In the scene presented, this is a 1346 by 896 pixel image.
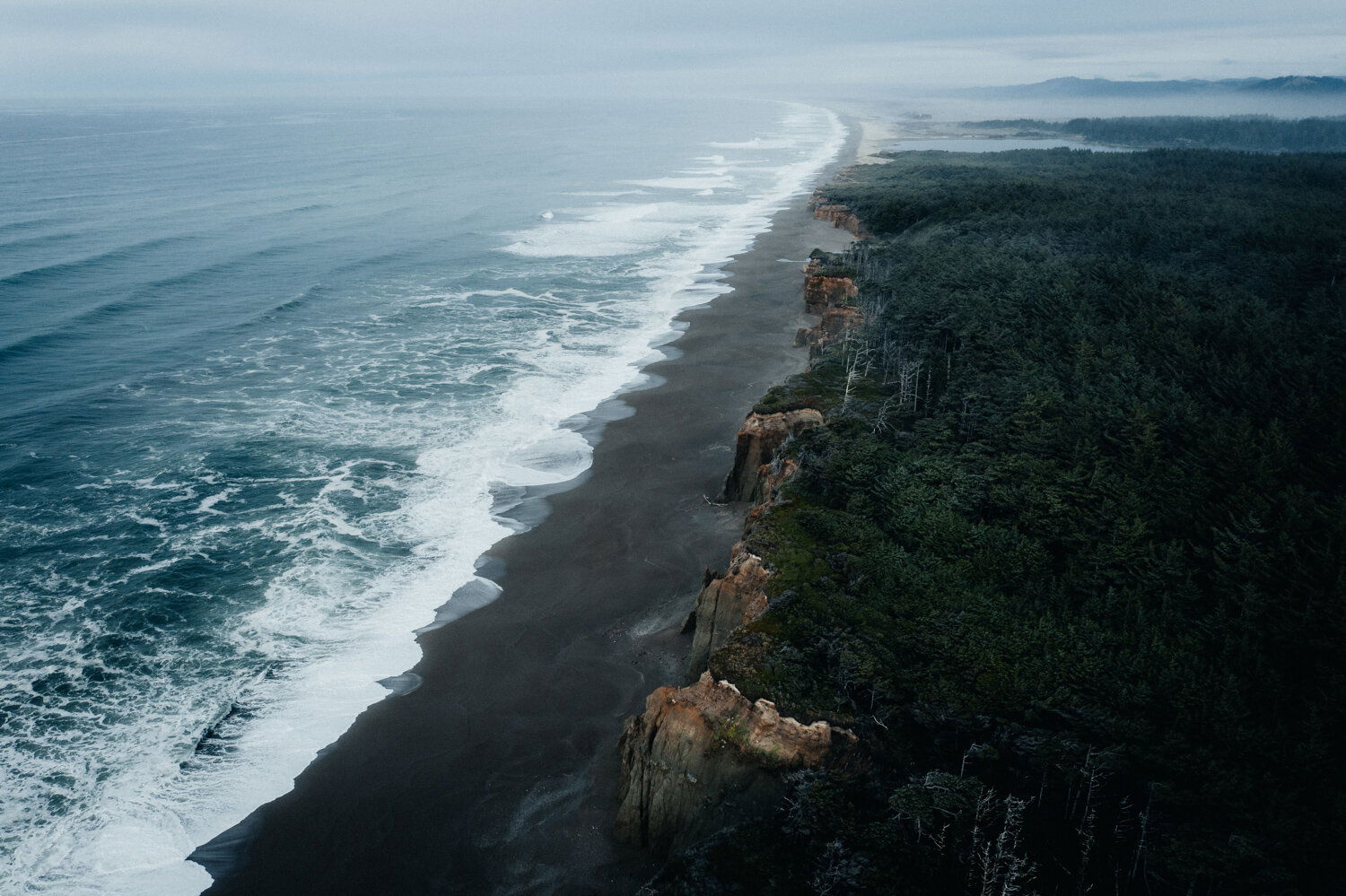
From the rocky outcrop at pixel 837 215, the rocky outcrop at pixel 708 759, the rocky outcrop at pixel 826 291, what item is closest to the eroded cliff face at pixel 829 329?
the rocky outcrop at pixel 826 291

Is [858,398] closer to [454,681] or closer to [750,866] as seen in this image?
[454,681]

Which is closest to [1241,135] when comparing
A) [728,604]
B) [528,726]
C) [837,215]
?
[837,215]

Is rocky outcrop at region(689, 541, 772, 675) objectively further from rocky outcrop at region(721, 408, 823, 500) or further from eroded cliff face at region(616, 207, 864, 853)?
rocky outcrop at region(721, 408, 823, 500)

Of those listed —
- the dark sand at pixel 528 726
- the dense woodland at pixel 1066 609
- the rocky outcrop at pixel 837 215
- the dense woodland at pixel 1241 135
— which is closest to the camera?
the dense woodland at pixel 1066 609

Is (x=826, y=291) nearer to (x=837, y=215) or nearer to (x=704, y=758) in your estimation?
(x=837, y=215)

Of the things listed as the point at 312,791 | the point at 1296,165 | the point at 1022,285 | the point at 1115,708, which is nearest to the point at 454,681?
the point at 312,791

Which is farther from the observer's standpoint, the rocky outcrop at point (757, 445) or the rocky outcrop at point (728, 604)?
the rocky outcrop at point (757, 445)

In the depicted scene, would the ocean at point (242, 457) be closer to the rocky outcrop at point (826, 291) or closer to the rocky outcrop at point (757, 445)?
the rocky outcrop at point (757, 445)
